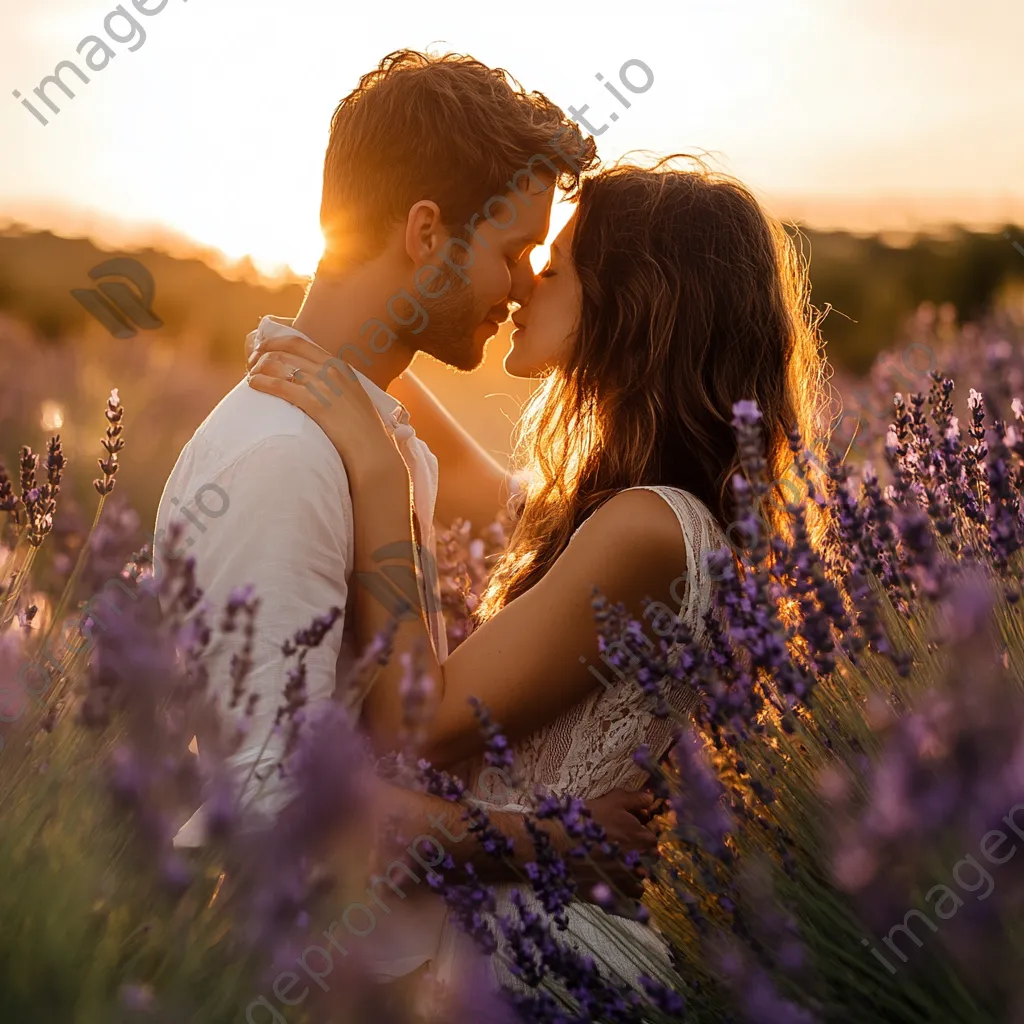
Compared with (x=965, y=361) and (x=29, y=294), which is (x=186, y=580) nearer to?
(x=965, y=361)

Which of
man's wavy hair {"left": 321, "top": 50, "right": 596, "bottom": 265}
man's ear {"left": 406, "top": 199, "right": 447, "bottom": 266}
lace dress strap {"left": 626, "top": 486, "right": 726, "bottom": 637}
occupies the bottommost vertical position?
lace dress strap {"left": 626, "top": 486, "right": 726, "bottom": 637}

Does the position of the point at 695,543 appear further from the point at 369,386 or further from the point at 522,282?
the point at 522,282

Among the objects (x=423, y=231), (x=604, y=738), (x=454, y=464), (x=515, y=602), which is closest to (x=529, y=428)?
(x=454, y=464)

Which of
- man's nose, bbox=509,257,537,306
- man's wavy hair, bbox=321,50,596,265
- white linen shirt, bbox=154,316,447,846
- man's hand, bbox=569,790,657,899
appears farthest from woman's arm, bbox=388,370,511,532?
man's hand, bbox=569,790,657,899

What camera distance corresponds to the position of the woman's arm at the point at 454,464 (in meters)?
3.69

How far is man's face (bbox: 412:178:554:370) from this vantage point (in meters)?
2.81

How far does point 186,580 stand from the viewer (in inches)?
58.2

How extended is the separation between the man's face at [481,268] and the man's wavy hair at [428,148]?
1.3 inches

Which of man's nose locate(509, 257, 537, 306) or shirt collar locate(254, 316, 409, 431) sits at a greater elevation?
man's nose locate(509, 257, 537, 306)

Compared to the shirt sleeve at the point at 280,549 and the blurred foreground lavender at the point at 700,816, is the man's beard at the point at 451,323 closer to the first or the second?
the shirt sleeve at the point at 280,549

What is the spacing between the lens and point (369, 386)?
8.65ft

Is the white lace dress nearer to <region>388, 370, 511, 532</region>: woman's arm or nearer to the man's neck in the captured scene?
the man's neck

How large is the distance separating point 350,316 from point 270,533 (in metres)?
0.71

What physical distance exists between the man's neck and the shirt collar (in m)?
0.03
